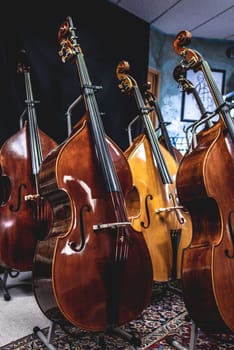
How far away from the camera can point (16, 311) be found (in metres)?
1.71

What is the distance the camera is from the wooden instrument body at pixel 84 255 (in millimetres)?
1133

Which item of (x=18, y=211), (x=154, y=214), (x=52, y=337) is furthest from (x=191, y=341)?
(x=18, y=211)

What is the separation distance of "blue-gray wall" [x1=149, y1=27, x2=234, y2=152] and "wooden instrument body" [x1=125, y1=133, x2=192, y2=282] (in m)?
1.94

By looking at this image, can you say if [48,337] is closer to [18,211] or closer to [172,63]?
[18,211]

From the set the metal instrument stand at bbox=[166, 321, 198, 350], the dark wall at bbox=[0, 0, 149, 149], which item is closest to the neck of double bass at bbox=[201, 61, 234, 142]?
the metal instrument stand at bbox=[166, 321, 198, 350]

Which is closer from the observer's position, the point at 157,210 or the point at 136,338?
the point at 136,338

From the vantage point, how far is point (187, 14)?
10.6 feet

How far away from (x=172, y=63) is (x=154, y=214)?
8.13 ft

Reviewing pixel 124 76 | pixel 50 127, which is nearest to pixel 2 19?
pixel 50 127

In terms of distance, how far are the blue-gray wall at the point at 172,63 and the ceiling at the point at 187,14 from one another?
0.13 metres

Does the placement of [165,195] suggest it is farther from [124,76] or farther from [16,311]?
[16,311]

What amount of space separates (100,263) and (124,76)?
1.23m

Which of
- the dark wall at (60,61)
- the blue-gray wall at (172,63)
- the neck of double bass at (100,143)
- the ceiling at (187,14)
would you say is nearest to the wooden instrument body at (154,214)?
the neck of double bass at (100,143)

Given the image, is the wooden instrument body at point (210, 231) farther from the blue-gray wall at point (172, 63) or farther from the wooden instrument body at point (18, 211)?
the blue-gray wall at point (172, 63)
